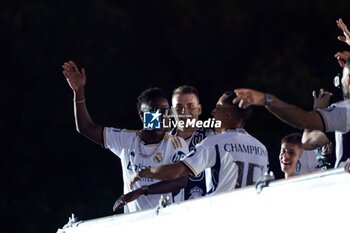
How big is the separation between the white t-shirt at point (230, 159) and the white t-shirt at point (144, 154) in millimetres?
1212

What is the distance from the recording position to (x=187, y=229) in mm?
6348

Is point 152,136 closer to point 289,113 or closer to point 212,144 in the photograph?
point 212,144

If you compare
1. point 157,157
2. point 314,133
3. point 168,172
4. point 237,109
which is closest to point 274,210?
point 237,109

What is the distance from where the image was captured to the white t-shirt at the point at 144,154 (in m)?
8.26

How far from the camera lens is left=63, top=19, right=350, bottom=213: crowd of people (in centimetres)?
580

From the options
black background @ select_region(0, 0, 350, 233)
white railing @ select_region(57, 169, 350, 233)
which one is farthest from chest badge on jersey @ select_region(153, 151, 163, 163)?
black background @ select_region(0, 0, 350, 233)

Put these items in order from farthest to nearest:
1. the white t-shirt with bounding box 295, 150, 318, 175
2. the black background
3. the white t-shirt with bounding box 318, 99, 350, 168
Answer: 1. the black background
2. the white t-shirt with bounding box 295, 150, 318, 175
3. the white t-shirt with bounding box 318, 99, 350, 168

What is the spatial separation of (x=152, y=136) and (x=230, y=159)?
1484 mm

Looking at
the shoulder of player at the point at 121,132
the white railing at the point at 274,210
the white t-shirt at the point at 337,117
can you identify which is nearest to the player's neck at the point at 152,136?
the shoulder of player at the point at 121,132

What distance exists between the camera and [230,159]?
690cm

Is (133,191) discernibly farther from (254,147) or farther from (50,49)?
(50,49)

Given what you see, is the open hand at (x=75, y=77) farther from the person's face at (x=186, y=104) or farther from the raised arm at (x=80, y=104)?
the person's face at (x=186, y=104)

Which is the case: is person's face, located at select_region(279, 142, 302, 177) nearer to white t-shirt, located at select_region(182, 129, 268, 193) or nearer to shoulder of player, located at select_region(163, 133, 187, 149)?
shoulder of player, located at select_region(163, 133, 187, 149)

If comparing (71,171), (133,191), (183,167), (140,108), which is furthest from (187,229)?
(71,171)
